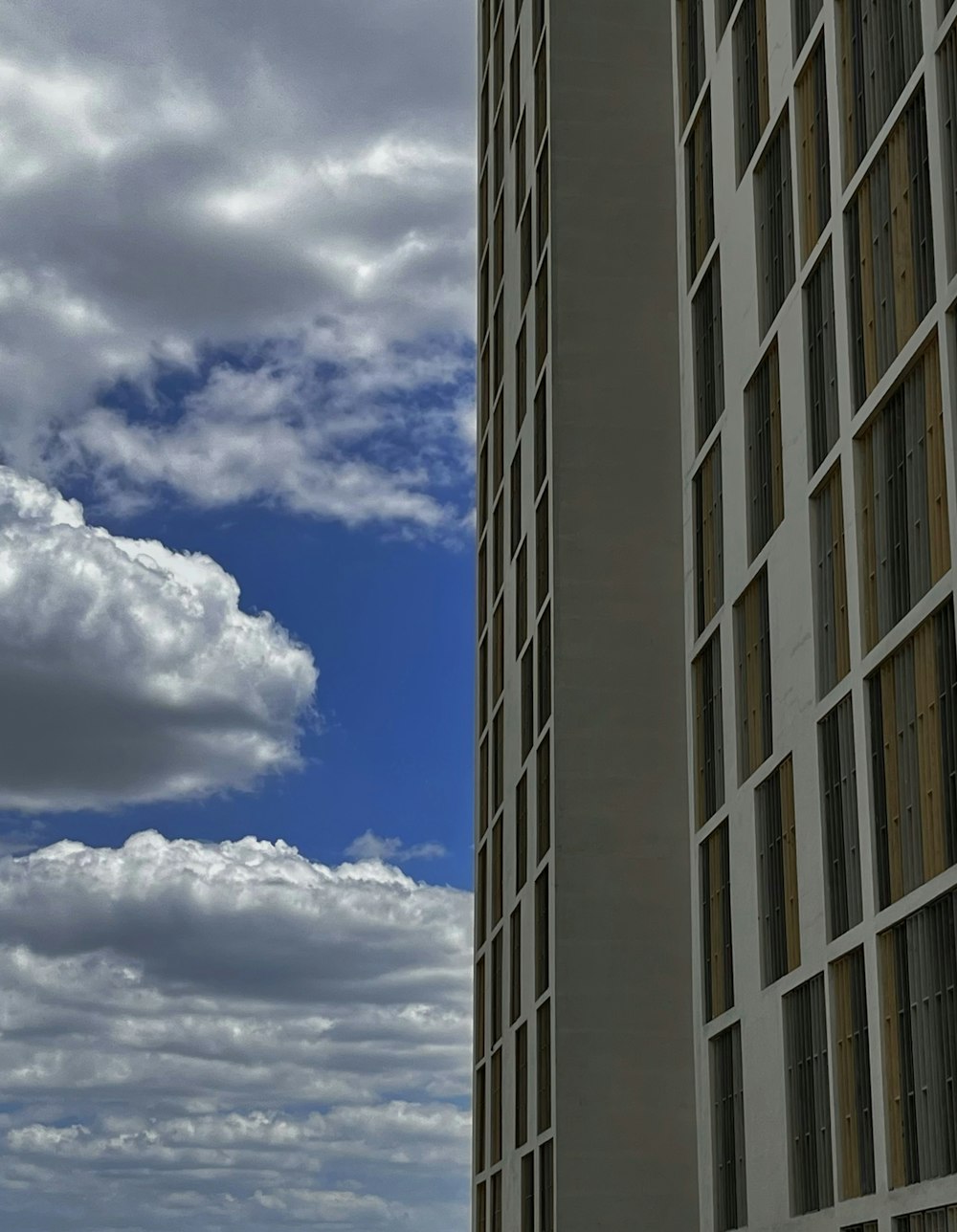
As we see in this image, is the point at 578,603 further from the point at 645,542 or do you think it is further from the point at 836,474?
the point at 836,474

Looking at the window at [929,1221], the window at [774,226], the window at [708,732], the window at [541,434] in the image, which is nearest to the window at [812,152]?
the window at [774,226]

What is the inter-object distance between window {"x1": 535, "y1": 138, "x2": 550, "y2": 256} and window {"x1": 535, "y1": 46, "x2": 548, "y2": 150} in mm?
662

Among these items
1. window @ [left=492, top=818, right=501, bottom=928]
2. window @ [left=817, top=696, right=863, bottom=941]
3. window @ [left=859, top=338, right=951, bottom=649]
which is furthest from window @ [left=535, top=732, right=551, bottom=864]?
window @ [left=859, top=338, right=951, bottom=649]

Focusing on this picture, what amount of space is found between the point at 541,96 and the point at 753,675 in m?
23.5

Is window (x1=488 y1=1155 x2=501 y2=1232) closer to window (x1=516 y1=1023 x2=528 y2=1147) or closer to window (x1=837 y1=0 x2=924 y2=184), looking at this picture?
window (x1=516 y1=1023 x2=528 y2=1147)

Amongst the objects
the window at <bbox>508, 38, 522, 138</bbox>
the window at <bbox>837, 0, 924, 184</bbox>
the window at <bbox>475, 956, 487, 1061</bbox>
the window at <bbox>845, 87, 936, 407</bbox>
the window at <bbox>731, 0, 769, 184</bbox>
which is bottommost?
the window at <bbox>475, 956, 487, 1061</bbox>

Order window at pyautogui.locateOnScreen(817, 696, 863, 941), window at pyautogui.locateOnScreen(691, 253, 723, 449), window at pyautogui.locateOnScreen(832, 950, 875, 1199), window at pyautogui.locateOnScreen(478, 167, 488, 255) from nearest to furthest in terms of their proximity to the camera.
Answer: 1. window at pyautogui.locateOnScreen(832, 950, 875, 1199)
2. window at pyautogui.locateOnScreen(817, 696, 863, 941)
3. window at pyautogui.locateOnScreen(691, 253, 723, 449)
4. window at pyautogui.locateOnScreen(478, 167, 488, 255)

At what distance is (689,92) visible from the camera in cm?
3541

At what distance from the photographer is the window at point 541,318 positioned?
Result: 45031mm

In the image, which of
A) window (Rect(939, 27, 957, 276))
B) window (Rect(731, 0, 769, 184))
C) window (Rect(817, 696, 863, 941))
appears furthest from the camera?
window (Rect(731, 0, 769, 184))

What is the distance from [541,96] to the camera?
156 feet

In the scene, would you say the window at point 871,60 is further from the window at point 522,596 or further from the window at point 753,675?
the window at point 522,596

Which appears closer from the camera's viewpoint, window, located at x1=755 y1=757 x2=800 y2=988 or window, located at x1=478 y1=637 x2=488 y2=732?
window, located at x1=755 y1=757 x2=800 y2=988

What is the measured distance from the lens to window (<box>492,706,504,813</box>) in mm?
49906
